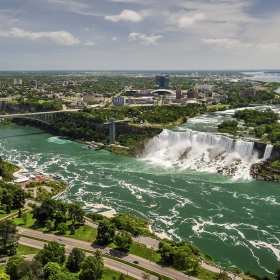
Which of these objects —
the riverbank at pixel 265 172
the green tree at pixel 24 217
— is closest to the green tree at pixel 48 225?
the green tree at pixel 24 217

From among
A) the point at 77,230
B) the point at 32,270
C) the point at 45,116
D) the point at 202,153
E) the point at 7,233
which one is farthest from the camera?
the point at 45,116

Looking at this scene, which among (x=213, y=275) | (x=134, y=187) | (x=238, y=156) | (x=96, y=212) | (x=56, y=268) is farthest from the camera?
(x=238, y=156)

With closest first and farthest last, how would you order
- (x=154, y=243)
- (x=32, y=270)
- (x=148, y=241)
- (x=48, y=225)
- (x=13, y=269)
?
(x=32, y=270), (x=13, y=269), (x=154, y=243), (x=148, y=241), (x=48, y=225)

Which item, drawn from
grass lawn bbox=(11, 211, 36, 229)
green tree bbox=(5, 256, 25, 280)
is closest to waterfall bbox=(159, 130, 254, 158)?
grass lawn bbox=(11, 211, 36, 229)

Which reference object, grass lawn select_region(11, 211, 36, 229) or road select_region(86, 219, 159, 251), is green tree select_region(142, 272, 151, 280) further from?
grass lawn select_region(11, 211, 36, 229)

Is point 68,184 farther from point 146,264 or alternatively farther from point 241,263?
point 241,263

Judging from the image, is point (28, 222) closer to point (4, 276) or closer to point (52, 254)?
point (52, 254)

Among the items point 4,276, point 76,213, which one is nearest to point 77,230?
point 76,213

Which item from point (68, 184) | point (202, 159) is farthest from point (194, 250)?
point (202, 159)
